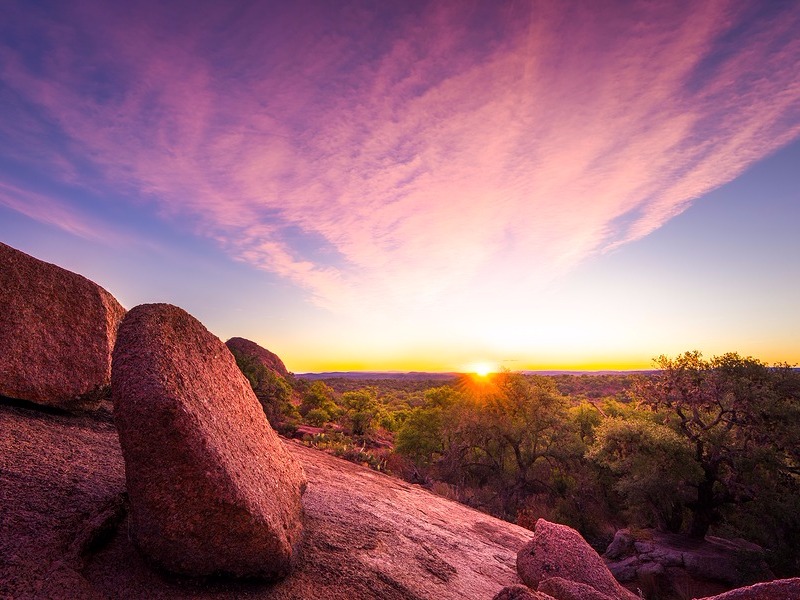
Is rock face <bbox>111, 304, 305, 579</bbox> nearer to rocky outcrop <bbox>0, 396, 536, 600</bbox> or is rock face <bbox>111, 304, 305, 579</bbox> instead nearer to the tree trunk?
rocky outcrop <bbox>0, 396, 536, 600</bbox>

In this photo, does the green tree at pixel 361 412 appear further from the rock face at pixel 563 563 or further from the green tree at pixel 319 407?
the rock face at pixel 563 563

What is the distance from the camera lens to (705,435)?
16297 millimetres

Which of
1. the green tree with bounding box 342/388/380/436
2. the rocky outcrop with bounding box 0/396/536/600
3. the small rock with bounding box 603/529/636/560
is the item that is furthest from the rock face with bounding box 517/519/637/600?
the green tree with bounding box 342/388/380/436

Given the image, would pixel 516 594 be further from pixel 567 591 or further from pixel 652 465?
pixel 652 465

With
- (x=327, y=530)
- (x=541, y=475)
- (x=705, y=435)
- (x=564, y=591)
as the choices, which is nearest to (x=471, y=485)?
(x=541, y=475)

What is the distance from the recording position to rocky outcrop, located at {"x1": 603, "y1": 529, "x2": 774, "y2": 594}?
45.4ft

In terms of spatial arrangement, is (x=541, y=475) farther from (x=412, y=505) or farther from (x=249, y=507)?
(x=249, y=507)

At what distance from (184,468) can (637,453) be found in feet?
65.4

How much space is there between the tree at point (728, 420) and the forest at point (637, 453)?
45 mm

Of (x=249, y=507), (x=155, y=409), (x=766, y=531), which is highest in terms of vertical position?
(x=155, y=409)

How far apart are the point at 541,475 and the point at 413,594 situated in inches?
957

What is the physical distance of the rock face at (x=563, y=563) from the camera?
26.7ft

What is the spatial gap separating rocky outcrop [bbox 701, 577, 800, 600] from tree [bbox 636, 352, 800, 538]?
14.2 meters

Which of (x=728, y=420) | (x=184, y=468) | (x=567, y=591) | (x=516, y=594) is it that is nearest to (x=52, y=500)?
(x=184, y=468)
